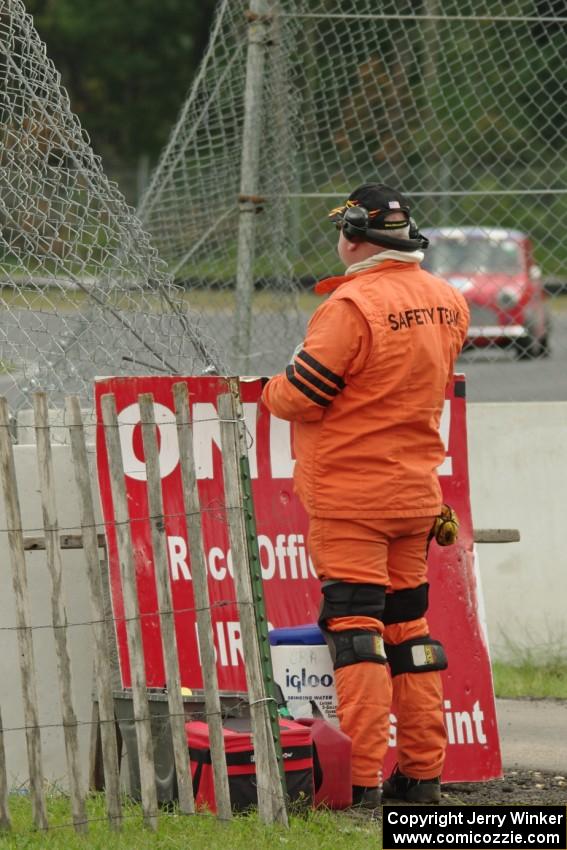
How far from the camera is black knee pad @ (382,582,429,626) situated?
4.86 meters

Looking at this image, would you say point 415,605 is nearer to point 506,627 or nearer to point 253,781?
point 253,781

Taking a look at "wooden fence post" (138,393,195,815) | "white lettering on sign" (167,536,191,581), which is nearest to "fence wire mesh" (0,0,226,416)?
"white lettering on sign" (167,536,191,581)

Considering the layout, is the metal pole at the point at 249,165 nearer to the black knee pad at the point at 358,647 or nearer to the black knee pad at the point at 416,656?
the black knee pad at the point at 416,656

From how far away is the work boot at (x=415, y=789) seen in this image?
4.84 metres

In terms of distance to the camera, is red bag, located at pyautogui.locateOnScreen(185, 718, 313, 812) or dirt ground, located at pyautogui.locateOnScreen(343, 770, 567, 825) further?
dirt ground, located at pyautogui.locateOnScreen(343, 770, 567, 825)

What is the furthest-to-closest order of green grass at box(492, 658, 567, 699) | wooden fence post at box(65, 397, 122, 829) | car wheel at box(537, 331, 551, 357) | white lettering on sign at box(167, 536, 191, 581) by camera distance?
car wheel at box(537, 331, 551, 357) < green grass at box(492, 658, 567, 699) < white lettering on sign at box(167, 536, 191, 581) < wooden fence post at box(65, 397, 122, 829)

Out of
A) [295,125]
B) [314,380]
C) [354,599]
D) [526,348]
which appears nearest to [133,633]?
[354,599]

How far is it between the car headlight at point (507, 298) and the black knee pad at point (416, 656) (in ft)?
19.8

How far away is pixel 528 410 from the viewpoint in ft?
23.7

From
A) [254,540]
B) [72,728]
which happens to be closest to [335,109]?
[254,540]

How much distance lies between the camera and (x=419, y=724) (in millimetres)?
4820

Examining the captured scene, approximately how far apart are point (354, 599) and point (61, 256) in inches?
66.0

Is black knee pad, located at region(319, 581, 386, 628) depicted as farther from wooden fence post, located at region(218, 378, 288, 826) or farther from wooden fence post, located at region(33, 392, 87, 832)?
wooden fence post, located at region(33, 392, 87, 832)

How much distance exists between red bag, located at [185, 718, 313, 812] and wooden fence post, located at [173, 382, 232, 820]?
171 mm
